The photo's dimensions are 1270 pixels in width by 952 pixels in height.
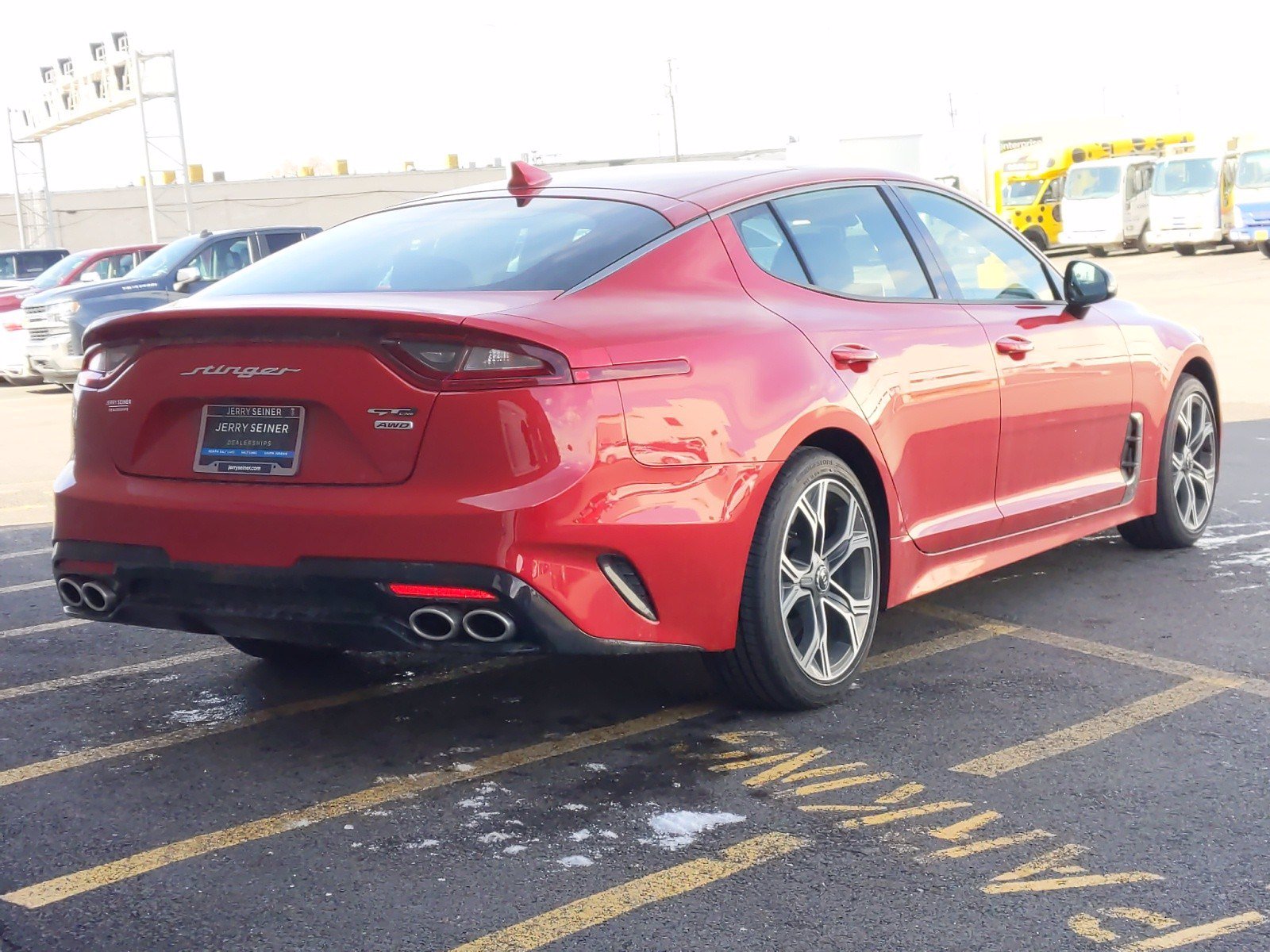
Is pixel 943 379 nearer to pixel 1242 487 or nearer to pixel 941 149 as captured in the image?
pixel 1242 487

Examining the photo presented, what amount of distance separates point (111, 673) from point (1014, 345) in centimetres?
313

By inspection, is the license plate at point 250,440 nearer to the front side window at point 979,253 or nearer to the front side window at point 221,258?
the front side window at point 979,253

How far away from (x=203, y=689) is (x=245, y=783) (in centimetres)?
103

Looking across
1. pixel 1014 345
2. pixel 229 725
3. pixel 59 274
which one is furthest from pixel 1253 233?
pixel 229 725

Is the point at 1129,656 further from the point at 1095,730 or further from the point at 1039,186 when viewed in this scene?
the point at 1039,186

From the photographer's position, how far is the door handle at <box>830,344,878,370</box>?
454 cm

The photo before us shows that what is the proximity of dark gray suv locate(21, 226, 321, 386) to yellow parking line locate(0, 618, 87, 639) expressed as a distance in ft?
34.6

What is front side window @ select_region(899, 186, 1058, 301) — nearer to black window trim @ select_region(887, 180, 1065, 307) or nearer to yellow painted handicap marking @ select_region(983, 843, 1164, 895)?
black window trim @ select_region(887, 180, 1065, 307)

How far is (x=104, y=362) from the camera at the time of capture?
13.9 feet

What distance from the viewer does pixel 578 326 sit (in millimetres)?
3893

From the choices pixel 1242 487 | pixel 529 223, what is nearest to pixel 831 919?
pixel 529 223

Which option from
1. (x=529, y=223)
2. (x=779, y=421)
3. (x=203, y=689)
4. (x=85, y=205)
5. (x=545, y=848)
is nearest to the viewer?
(x=545, y=848)

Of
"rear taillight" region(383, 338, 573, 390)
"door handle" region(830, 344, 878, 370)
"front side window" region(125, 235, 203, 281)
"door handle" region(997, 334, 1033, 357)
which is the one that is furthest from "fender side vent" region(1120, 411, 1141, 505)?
"front side window" region(125, 235, 203, 281)

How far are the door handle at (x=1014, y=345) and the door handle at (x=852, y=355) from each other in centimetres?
78
